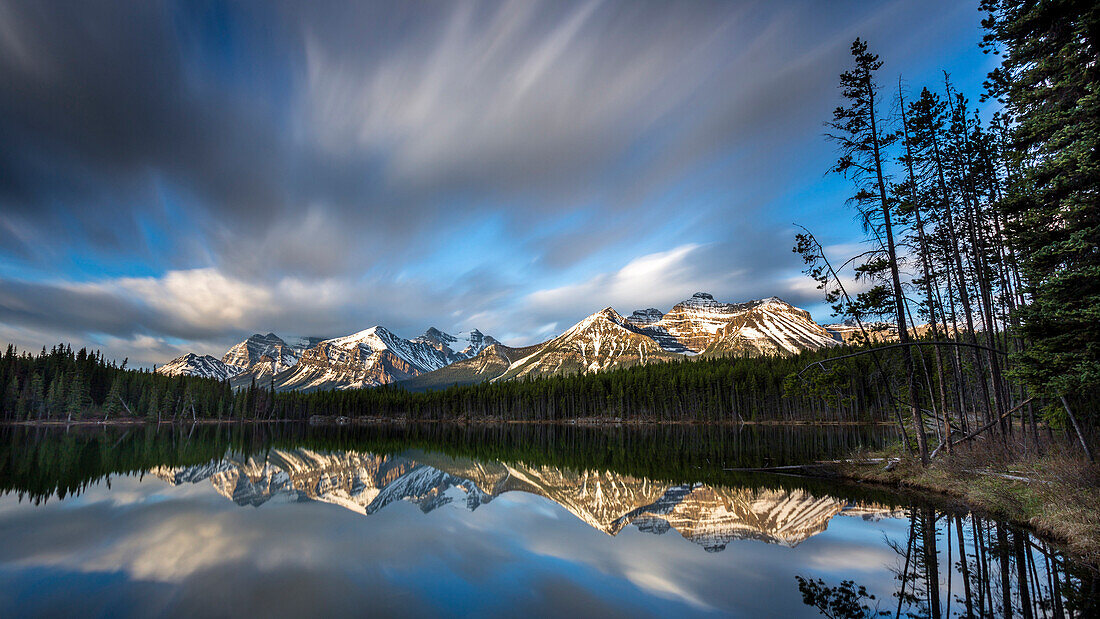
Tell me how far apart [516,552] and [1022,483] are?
1824 centimetres

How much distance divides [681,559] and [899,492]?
49.9 feet

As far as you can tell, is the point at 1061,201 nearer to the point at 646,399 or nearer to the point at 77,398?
the point at 646,399

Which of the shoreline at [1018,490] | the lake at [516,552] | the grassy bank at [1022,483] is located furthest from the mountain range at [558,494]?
the grassy bank at [1022,483]

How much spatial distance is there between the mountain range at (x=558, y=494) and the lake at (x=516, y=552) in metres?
0.18

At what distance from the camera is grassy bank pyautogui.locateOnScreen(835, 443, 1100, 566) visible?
12039 mm

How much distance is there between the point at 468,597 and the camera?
1023cm

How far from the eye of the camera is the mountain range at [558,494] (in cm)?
1648

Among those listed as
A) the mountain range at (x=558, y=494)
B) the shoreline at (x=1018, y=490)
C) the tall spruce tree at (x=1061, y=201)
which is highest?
the tall spruce tree at (x=1061, y=201)

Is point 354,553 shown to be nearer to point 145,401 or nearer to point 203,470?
point 203,470

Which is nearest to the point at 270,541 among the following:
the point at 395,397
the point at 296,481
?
the point at 296,481

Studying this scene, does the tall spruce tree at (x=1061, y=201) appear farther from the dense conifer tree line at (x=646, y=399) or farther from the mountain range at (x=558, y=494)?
the dense conifer tree line at (x=646, y=399)

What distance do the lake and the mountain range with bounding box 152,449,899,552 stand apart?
0.58 feet

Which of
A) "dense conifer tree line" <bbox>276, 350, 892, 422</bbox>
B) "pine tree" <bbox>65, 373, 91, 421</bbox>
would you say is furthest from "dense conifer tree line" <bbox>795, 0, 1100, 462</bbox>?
"pine tree" <bbox>65, 373, 91, 421</bbox>

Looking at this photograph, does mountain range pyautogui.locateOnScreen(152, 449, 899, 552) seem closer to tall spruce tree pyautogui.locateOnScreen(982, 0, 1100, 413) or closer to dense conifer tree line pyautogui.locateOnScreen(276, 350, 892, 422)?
tall spruce tree pyautogui.locateOnScreen(982, 0, 1100, 413)
